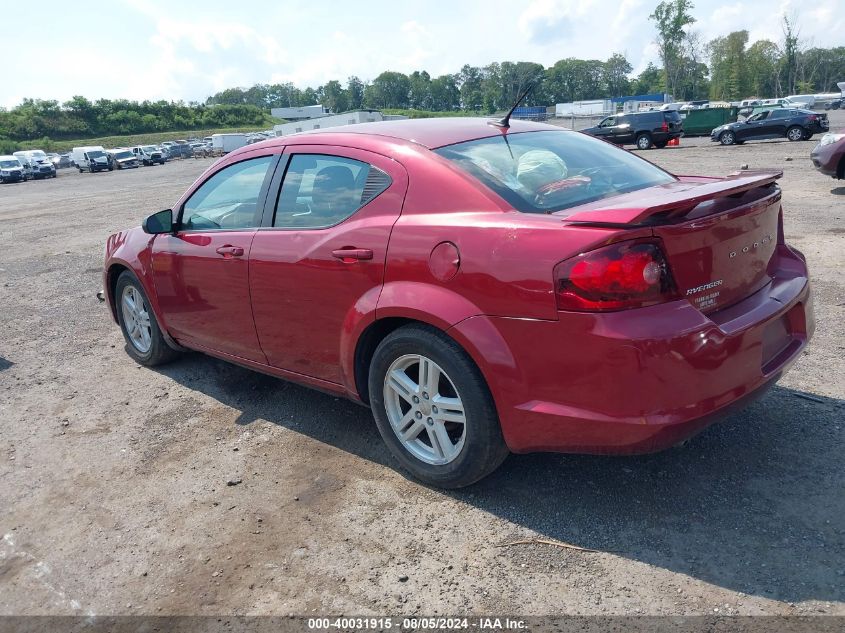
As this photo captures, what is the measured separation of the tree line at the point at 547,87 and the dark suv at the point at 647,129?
43.9 metres

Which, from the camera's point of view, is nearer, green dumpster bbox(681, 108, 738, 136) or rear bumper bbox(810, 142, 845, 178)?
rear bumper bbox(810, 142, 845, 178)

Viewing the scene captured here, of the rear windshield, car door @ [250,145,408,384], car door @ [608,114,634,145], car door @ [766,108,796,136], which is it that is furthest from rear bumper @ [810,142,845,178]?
car door @ [608,114,634,145]

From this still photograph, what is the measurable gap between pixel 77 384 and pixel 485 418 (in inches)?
142

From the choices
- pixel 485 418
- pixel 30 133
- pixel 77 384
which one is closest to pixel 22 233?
pixel 77 384

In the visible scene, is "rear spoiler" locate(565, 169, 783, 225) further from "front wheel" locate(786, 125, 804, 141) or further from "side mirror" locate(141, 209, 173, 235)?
"front wheel" locate(786, 125, 804, 141)

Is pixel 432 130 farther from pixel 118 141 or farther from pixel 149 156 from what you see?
pixel 118 141

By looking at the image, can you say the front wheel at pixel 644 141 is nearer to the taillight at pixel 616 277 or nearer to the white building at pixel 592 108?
the taillight at pixel 616 277

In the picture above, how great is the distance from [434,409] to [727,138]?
2950 cm

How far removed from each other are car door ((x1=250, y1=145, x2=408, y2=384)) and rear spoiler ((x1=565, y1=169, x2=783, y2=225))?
955mm

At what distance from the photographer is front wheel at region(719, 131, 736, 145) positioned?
28359 millimetres

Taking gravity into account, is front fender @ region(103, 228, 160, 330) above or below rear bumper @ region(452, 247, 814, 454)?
above

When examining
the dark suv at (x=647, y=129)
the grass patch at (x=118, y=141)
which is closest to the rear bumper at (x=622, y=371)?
the dark suv at (x=647, y=129)

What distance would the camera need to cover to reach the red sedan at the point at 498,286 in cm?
258

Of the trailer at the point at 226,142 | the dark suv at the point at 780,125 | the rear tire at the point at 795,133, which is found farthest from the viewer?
the trailer at the point at 226,142
